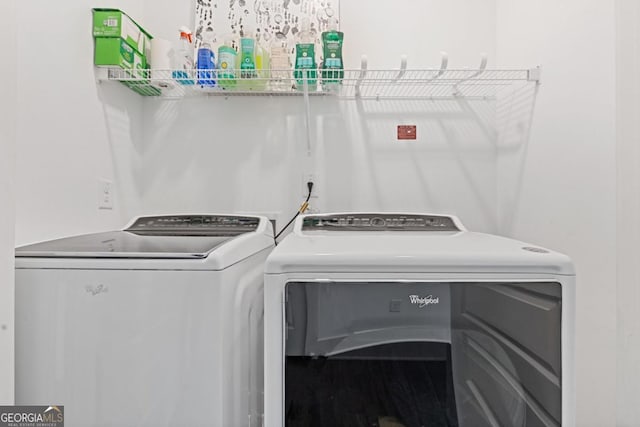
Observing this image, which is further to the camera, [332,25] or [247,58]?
[332,25]

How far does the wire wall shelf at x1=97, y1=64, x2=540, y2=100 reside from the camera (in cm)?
168

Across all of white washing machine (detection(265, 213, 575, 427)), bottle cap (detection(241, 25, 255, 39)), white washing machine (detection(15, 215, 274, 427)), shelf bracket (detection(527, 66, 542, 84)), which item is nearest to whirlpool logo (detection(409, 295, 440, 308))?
white washing machine (detection(265, 213, 575, 427))

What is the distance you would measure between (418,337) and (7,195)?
1.03 m

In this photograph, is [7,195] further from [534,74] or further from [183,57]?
[534,74]

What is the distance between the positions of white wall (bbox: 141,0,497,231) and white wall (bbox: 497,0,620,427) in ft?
0.98

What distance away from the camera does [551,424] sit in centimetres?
96

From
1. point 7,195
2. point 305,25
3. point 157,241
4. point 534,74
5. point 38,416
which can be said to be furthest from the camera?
point 305,25

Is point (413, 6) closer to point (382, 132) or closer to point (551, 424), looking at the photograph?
point (382, 132)

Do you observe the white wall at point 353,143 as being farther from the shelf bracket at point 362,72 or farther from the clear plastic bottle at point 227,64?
the clear plastic bottle at point 227,64

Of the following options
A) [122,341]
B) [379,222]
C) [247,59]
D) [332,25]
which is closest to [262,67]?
[247,59]

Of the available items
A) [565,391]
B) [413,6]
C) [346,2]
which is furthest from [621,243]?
[346,2]

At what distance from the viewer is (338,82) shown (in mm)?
1739

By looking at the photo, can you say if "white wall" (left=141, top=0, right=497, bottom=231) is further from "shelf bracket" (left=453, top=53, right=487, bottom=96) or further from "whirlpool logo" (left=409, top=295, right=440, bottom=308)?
"whirlpool logo" (left=409, top=295, right=440, bottom=308)

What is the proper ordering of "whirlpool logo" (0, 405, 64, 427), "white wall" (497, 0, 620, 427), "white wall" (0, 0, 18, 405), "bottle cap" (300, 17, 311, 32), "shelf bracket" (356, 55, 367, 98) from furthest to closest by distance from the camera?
"bottle cap" (300, 17, 311, 32), "shelf bracket" (356, 55, 367, 98), "white wall" (497, 0, 620, 427), "whirlpool logo" (0, 405, 64, 427), "white wall" (0, 0, 18, 405)
